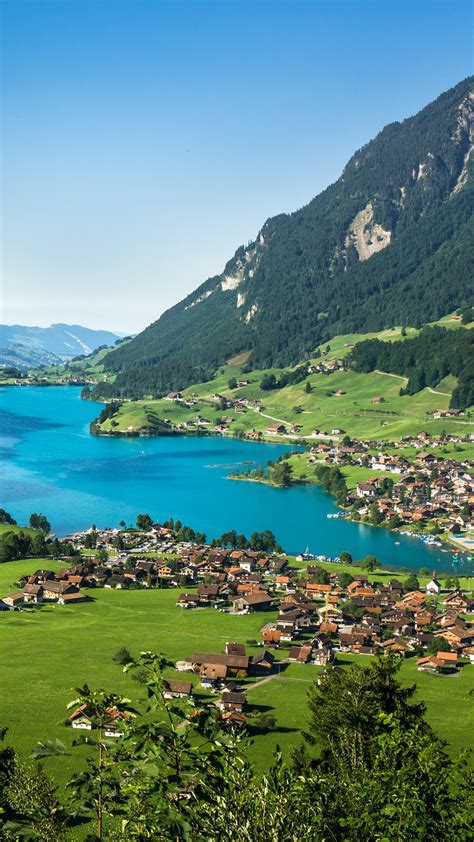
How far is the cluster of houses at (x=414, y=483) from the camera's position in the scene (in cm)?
11531

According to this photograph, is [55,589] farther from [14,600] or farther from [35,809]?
[35,809]

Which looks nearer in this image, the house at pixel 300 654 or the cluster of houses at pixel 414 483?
the house at pixel 300 654

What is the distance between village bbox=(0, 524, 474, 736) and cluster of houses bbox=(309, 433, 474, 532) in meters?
29.6

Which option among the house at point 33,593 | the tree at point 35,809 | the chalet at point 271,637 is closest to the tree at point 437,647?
the chalet at point 271,637

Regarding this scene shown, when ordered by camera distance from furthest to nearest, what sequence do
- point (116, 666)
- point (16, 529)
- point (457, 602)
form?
point (16, 529) < point (457, 602) < point (116, 666)

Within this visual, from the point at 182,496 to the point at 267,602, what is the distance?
58780 millimetres

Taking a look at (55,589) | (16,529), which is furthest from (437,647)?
(16,529)

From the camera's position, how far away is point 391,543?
340 feet

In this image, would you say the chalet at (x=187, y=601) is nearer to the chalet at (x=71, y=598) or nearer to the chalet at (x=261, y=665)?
the chalet at (x=71, y=598)

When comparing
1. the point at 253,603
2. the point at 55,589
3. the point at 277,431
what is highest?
the point at 277,431

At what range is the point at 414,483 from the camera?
134 meters

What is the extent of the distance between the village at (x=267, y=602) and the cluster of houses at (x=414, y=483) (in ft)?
97.3

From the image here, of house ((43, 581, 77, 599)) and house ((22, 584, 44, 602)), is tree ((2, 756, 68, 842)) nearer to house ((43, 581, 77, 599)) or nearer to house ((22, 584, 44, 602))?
house ((22, 584, 44, 602))

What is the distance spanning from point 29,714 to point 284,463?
111371mm
